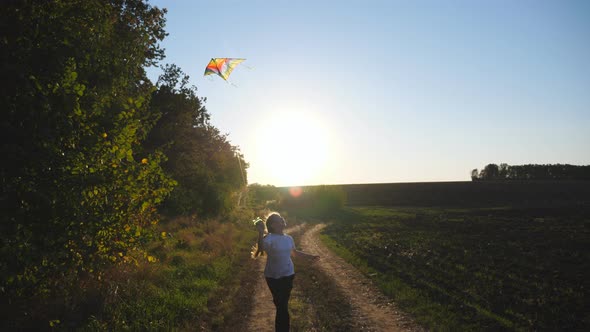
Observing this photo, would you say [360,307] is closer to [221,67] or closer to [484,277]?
[484,277]

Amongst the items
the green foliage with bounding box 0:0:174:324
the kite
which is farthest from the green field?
the kite

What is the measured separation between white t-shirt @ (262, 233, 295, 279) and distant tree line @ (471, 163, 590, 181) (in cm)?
14335

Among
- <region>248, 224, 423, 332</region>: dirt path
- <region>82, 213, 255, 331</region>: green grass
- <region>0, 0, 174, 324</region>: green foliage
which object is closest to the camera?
<region>0, 0, 174, 324</region>: green foliage

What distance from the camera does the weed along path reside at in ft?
31.0

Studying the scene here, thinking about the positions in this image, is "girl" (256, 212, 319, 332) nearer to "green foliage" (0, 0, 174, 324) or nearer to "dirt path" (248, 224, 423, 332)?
"dirt path" (248, 224, 423, 332)

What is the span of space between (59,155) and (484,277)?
16.3 meters

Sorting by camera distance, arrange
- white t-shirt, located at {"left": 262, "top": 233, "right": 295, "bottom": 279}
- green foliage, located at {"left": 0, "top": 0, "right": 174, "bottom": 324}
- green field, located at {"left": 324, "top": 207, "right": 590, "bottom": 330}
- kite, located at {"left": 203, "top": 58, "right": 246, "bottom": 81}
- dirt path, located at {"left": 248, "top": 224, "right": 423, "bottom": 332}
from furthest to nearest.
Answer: kite, located at {"left": 203, "top": 58, "right": 246, "bottom": 81}
green field, located at {"left": 324, "top": 207, "right": 590, "bottom": 330}
dirt path, located at {"left": 248, "top": 224, "right": 423, "bottom": 332}
white t-shirt, located at {"left": 262, "top": 233, "right": 295, "bottom": 279}
green foliage, located at {"left": 0, "top": 0, "right": 174, "bottom": 324}

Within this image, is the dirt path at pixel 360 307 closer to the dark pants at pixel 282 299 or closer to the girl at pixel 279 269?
the dark pants at pixel 282 299

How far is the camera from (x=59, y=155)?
6457 millimetres

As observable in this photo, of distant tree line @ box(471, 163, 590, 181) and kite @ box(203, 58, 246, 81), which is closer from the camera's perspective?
kite @ box(203, 58, 246, 81)

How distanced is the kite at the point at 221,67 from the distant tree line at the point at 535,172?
13300 centimetres

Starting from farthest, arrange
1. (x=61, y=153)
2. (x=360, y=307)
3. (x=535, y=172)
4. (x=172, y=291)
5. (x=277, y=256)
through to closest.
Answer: (x=535, y=172), (x=360, y=307), (x=172, y=291), (x=277, y=256), (x=61, y=153)

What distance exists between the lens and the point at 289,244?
702 cm

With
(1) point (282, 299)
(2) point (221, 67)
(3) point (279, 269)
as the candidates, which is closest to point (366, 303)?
(1) point (282, 299)
